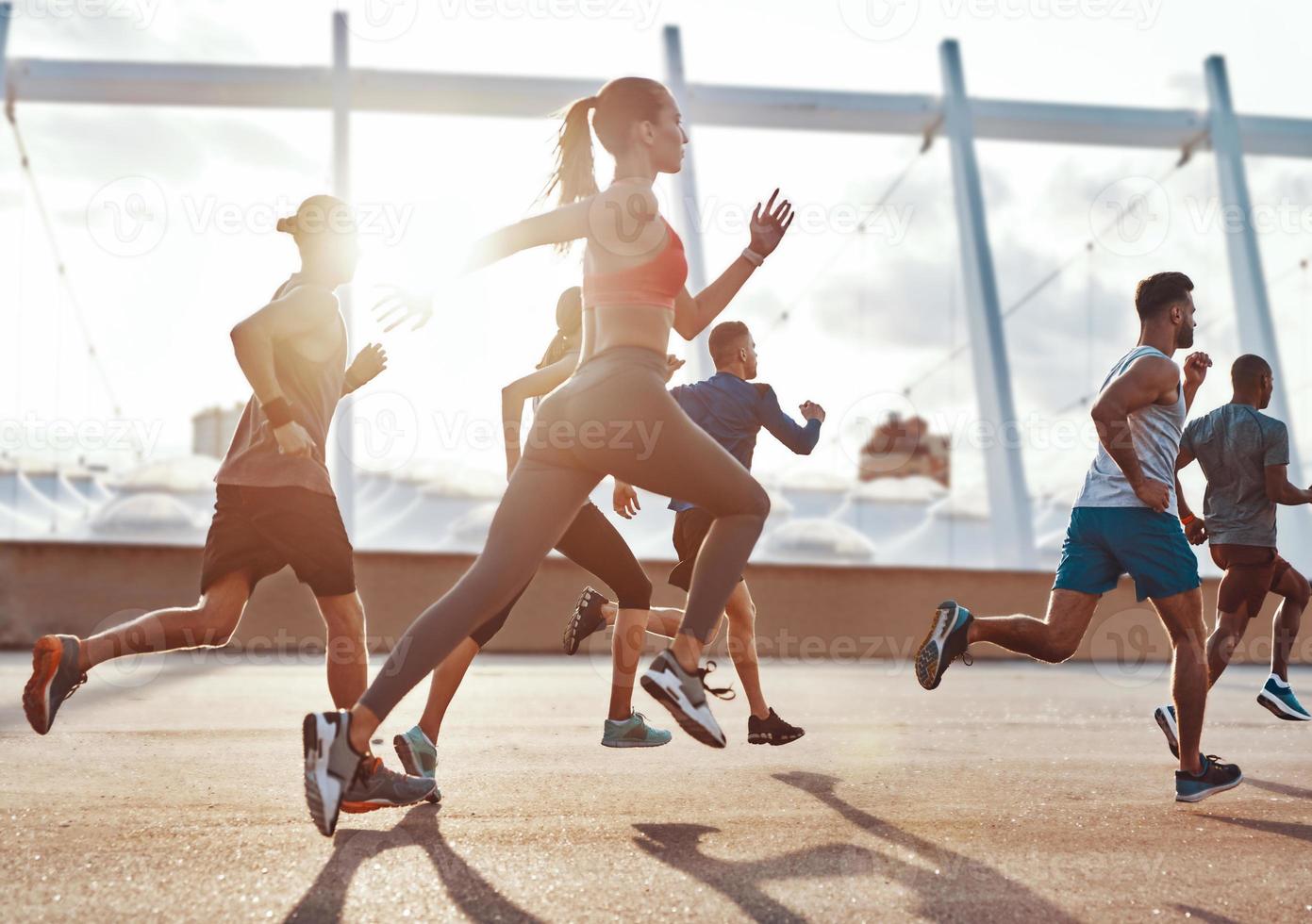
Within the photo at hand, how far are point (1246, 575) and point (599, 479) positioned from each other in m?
3.30

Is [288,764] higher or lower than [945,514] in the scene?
lower

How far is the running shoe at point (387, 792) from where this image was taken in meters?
2.78

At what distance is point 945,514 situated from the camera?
618 inches

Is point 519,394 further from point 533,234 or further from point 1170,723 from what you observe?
point 1170,723

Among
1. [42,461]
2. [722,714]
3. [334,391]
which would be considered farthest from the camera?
[42,461]

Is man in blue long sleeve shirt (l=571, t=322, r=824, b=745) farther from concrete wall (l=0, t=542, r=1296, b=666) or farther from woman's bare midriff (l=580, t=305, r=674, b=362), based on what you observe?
concrete wall (l=0, t=542, r=1296, b=666)

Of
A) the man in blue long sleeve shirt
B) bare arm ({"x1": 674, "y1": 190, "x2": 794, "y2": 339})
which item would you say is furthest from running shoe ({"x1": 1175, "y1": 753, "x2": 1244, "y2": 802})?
bare arm ({"x1": 674, "y1": 190, "x2": 794, "y2": 339})

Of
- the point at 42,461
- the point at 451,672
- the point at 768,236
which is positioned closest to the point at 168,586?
the point at 42,461

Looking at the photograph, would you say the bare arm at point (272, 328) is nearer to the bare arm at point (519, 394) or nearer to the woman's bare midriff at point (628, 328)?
the bare arm at point (519, 394)

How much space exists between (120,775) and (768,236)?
2.38 m

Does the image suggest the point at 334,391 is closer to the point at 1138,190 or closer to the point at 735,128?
the point at 735,128

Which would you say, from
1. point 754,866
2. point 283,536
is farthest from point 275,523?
point 754,866

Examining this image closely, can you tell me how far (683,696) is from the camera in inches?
101

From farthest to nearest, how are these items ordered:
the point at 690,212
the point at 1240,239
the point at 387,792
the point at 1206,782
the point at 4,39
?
the point at 1240,239
the point at 4,39
the point at 690,212
the point at 1206,782
the point at 387,792
